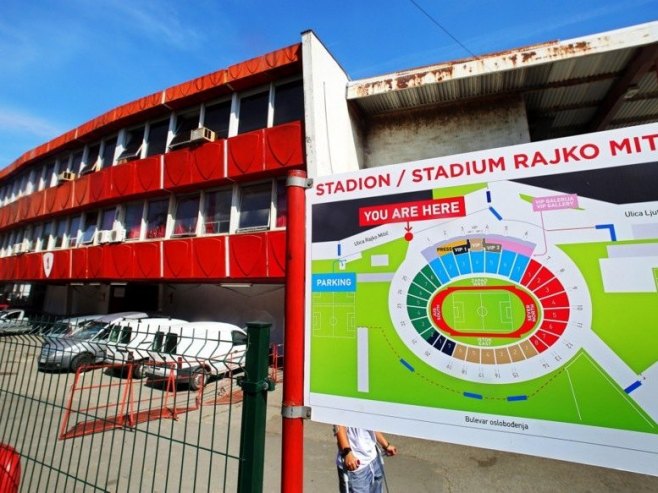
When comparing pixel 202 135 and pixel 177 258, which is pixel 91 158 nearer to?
pixel 202 135

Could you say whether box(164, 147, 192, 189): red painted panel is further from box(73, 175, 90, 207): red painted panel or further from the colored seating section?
the colored seating section

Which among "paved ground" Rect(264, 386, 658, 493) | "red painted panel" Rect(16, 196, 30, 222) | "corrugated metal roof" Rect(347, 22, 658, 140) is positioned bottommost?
"paved ground" Rect(264, 386, 658, 493)

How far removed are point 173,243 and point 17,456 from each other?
34.1 feet

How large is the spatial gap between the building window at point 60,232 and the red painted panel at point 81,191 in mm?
2316

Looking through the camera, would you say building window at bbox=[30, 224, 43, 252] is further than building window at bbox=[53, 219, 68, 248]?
Yes

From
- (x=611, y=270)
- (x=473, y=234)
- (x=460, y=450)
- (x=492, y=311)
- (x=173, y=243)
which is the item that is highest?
(x=173, y=243)

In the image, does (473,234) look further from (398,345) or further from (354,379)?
(354,379)

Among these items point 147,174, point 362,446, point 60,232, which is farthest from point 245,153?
point 60,232

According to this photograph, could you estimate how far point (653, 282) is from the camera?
4.08ft

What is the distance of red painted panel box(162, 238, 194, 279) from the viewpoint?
12.1m

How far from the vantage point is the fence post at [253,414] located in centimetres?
192

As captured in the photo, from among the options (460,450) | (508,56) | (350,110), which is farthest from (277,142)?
(460,450)

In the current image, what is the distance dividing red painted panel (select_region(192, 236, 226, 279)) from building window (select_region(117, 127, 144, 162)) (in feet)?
19.4

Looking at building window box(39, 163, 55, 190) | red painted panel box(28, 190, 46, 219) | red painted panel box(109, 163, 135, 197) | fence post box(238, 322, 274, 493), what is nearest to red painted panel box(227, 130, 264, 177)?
red painted panel box(109, 163, 135, 197)
